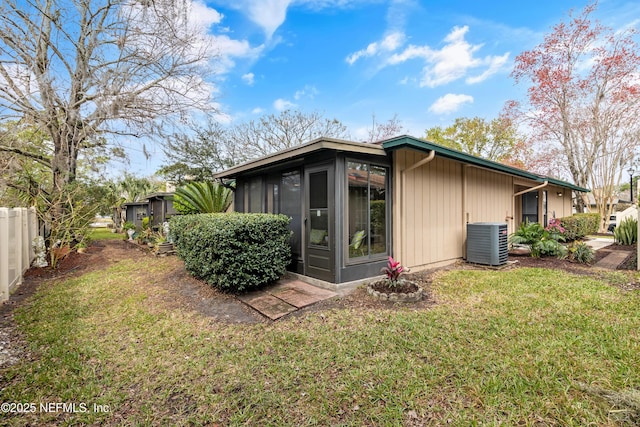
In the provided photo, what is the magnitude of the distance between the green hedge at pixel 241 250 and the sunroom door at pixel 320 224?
0.46 m

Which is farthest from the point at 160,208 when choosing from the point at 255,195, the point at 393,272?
the point at 393,272

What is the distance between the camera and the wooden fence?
424 centimetres

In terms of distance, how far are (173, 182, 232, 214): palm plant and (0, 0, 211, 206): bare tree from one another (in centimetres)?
370

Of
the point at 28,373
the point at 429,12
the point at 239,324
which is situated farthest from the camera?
the point at 429,12

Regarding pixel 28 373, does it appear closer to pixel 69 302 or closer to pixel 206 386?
pixel 206 386

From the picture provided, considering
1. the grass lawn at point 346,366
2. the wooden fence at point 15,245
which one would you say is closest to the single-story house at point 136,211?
the wooden fence at point 15,245

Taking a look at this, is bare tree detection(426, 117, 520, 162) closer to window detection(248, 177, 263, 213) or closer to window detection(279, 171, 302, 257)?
window detection(248, 177, 263, 213)

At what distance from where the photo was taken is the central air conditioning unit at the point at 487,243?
20.7 ft

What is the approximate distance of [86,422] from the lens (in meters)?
1.94

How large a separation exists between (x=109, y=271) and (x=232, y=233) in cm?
457

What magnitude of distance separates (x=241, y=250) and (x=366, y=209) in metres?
2.32

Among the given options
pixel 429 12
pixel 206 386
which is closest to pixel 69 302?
pixel 206 386

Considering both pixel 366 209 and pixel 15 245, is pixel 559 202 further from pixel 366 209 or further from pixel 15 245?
pixel 15 245

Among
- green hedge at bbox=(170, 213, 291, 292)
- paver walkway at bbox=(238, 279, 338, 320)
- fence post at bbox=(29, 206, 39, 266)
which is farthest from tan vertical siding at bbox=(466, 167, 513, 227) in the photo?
fence post at bbox=(29, 206, 39, 266)
